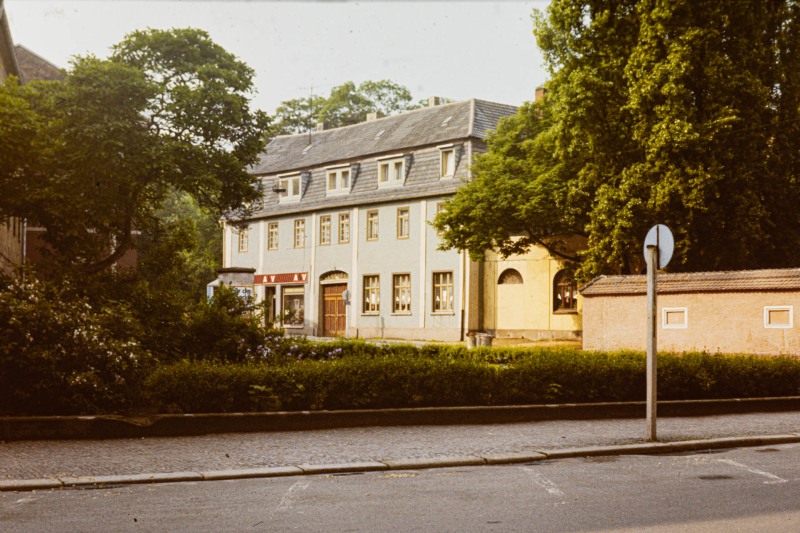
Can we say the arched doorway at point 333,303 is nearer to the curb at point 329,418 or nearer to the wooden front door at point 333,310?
the wooden front door at point 333,310

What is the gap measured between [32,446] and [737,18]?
88.0 feet

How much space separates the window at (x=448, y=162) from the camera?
48.6m

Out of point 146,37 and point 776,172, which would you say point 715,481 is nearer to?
point 146,37

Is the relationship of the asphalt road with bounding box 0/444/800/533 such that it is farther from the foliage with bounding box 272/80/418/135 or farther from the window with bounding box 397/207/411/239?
the foliage with bounding box 272/80/418/135

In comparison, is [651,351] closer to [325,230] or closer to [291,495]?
[291,495]

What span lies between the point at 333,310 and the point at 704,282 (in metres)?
30.8

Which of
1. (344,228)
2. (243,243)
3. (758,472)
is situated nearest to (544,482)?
(758,472)

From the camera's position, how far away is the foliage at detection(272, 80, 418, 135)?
7044cm

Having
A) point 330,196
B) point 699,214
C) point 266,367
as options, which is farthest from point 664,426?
point 330,196

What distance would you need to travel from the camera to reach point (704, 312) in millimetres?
26250

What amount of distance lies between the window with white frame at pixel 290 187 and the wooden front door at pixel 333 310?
21.1 ft

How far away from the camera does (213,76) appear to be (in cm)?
2773

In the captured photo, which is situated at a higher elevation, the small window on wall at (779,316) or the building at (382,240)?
the building at (382,240)

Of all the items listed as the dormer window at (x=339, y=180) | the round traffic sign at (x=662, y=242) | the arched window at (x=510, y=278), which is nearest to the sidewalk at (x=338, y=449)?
the round traffic sign at (x=662, y=242)
